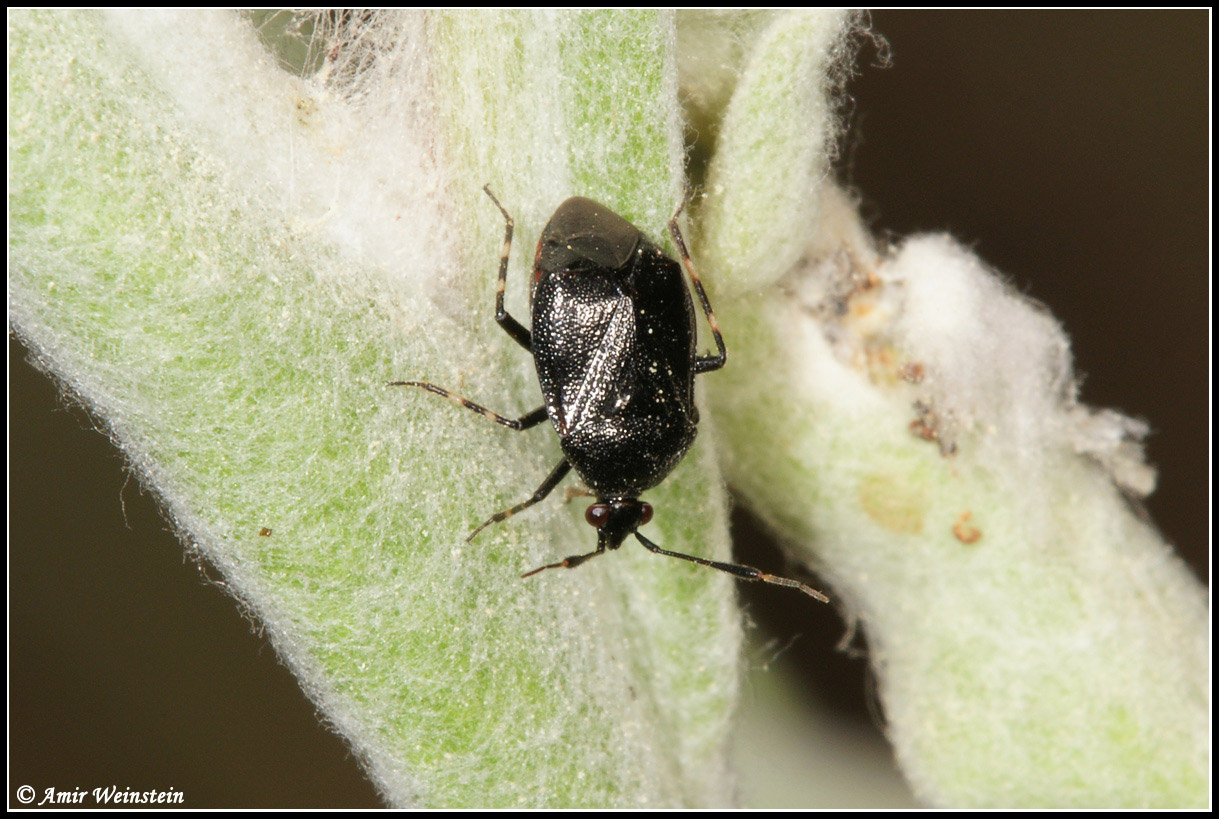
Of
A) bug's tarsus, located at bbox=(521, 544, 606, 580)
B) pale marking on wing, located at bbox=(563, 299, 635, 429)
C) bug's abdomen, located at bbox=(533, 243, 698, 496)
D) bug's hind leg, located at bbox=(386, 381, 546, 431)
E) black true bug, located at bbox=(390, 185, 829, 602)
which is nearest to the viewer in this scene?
bug's hind leg, located at bbox=(386, 381, 546, 431)

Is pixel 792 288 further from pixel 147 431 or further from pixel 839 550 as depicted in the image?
pixel 147 431

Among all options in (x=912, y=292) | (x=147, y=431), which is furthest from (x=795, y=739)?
(x=147, y=431)

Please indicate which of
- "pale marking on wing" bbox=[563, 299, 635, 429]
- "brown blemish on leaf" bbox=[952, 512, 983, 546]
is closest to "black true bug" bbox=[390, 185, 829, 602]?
"pale marking on wing" bbox=[563, 299, 635, 429]

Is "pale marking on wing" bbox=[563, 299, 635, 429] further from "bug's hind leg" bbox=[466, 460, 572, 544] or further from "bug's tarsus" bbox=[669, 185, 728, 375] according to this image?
"bug's tarsus" bbox=[669, 185, 728, 375]

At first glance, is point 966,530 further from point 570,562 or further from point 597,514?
point 570,562

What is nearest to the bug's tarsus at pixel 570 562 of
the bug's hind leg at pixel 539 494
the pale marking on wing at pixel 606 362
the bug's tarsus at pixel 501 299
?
the bug's hind leg at pixel 539 494

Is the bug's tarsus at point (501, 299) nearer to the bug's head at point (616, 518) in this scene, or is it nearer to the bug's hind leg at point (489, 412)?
the bug's hind leg at point (489, 412)

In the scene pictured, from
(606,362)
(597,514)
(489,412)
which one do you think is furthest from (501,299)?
(597,514)
